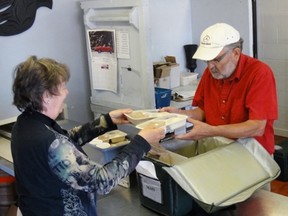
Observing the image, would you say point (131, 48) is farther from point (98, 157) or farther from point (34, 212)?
point (34, 212)

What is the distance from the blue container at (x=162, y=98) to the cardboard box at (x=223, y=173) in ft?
4.18

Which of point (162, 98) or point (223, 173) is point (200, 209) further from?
point (162, 98)

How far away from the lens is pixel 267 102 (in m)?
1.79

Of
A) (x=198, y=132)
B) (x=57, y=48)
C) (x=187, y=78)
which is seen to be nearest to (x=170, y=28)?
(x=187, y=78)

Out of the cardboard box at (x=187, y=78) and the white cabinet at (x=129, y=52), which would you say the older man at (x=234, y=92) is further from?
the cardboard box at (x=187, y=78)

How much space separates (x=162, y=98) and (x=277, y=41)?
195cm

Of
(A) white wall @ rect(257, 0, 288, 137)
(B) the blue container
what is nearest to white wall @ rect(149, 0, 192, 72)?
(B) the blue container

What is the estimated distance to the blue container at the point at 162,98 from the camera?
296cm

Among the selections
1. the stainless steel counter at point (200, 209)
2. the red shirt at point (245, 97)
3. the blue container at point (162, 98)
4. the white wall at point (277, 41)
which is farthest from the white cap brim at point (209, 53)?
the white wall at point (277, 41)

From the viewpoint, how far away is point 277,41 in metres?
4.30

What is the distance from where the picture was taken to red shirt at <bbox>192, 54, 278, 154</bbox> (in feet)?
5.88

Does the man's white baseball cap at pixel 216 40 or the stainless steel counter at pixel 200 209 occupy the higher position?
the man's white baseball cap at pixel 216 40

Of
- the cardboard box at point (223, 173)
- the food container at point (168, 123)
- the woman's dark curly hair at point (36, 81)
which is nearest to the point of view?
the woman's dark curly hair at point (36, 81)

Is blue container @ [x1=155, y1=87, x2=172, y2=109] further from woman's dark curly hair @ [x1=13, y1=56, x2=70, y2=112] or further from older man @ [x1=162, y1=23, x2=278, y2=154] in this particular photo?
woman's dark curly hair @ [x1=13, y1=56, x2=70, y2=112]
